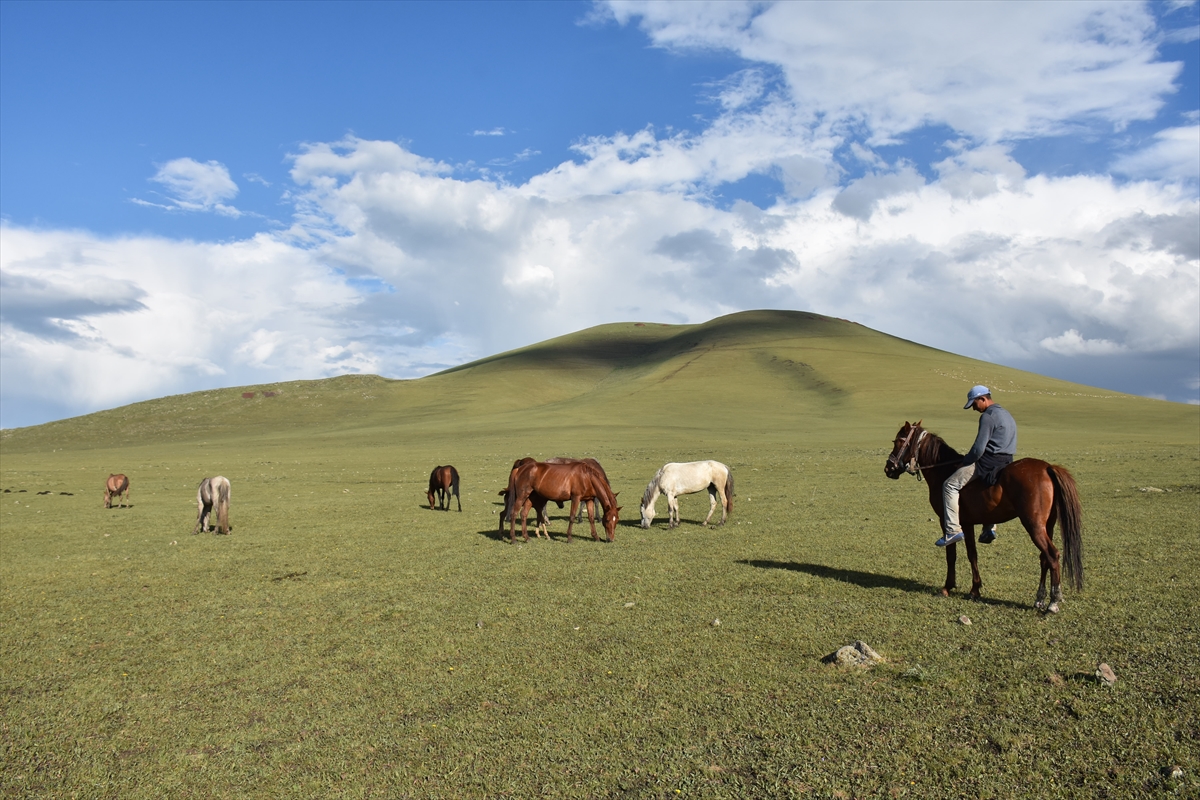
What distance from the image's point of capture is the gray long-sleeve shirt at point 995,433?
1037 centimetres

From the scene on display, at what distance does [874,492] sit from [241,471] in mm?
34761

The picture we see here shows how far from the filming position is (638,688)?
7777mm

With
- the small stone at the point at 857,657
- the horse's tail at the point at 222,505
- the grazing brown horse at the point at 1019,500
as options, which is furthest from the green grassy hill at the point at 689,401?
the small stone at the point at 857,657

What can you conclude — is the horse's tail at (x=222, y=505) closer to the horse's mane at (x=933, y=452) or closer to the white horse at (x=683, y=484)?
the white horse at (x=683, y=484)

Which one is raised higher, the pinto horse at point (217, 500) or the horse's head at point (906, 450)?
the horse's head at point (906, 450)

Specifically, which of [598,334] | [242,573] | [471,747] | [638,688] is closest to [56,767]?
[471,747]

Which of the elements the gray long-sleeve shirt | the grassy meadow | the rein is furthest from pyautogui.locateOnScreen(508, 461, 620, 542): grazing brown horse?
the gray long-sleeve shirt

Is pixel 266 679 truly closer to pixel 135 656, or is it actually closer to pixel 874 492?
pixel 135 656

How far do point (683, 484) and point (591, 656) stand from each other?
33.7 feet

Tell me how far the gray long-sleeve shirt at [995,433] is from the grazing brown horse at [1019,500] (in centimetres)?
31

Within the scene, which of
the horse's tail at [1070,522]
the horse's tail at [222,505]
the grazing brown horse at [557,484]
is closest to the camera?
the horse's tail at [1070,522]

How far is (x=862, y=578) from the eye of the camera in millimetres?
12305

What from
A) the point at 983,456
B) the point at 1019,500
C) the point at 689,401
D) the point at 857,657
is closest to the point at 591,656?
the point at 857,657

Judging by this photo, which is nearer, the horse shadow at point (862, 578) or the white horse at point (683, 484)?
the horse shadow at point (862, 578)
